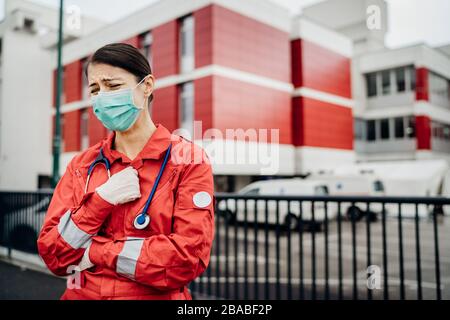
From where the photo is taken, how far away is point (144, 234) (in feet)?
4.53

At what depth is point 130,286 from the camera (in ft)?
4.48

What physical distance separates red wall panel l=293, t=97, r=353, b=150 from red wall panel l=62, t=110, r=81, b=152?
14.5 m

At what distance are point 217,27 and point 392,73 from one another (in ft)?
48.8

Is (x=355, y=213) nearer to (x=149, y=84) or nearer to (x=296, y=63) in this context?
(x=149, y=84)

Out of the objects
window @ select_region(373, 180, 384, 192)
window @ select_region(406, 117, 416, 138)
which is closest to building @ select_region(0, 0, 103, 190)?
window @ select_region(373, 180, 384, 192)

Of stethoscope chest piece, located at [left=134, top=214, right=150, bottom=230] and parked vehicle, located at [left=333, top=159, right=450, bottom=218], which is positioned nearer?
stethoscope chest piece, located at [left=134, top=214, right=150, bottom=230]

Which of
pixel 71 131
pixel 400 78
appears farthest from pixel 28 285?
pixel 400 78

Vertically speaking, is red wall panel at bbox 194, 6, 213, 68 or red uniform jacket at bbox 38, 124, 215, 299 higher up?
red wall panel at bbox 194, 6, 213, 68

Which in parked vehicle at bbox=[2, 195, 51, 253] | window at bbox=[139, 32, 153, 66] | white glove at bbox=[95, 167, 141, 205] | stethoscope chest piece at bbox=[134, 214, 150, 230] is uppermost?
window at bbox=[139, 32, 153, 66]

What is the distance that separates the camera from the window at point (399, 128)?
26812 millimetres

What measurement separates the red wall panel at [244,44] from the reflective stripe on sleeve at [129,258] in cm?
1692

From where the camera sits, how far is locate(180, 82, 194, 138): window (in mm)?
19031

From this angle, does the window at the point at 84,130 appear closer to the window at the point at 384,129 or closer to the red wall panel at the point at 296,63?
the red wall panel at the point at 296,63

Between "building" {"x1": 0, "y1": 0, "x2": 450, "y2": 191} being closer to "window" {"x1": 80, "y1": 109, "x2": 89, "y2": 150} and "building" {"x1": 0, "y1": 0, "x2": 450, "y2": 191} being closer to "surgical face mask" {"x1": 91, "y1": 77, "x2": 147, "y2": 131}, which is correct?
"window" {"x1": 80, "y1": 109, "x2": 89, "y2": 150}
